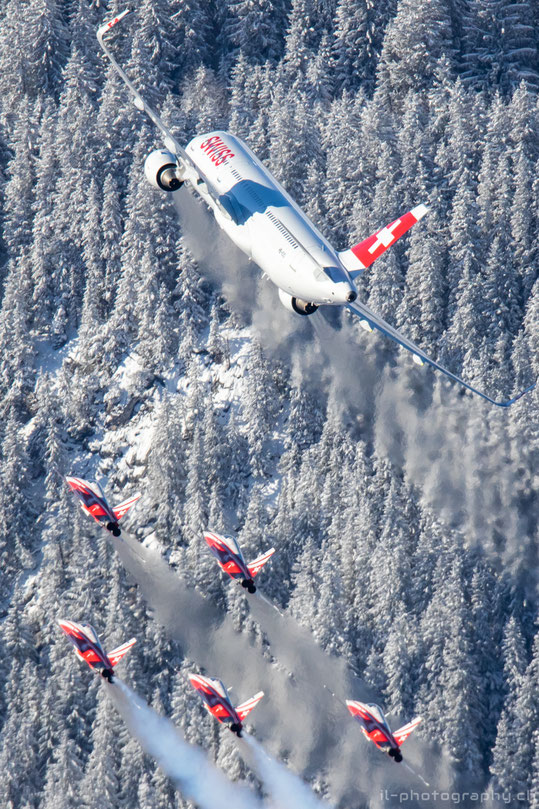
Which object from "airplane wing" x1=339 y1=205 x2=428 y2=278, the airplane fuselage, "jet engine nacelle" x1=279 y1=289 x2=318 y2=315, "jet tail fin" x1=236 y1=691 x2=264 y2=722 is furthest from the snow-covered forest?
"airplane wing" x1=339 y1=205 x2=428 y2=278

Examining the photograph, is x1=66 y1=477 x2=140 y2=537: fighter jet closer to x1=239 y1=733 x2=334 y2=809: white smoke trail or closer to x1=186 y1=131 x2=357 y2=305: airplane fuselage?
x1=239 y1=733 x2=334 y2=809: white smoke trail

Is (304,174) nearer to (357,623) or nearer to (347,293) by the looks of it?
(357,623)

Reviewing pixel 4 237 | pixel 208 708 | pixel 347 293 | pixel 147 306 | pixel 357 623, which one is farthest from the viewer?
pixel 4 237

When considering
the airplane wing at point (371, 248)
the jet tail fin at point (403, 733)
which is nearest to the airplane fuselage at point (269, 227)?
the airplane wing at point (371, 248)

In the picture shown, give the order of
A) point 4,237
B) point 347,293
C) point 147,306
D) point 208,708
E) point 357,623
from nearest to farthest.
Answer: point 347,293
point 208,708
point 357,623
point 147,306
point 4,237

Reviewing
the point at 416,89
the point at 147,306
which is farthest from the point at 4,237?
the point at 416,89

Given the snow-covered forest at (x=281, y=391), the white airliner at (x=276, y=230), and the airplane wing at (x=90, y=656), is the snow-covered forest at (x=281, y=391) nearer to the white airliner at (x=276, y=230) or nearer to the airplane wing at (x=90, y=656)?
the airplane wing at (x=90, y=656)
